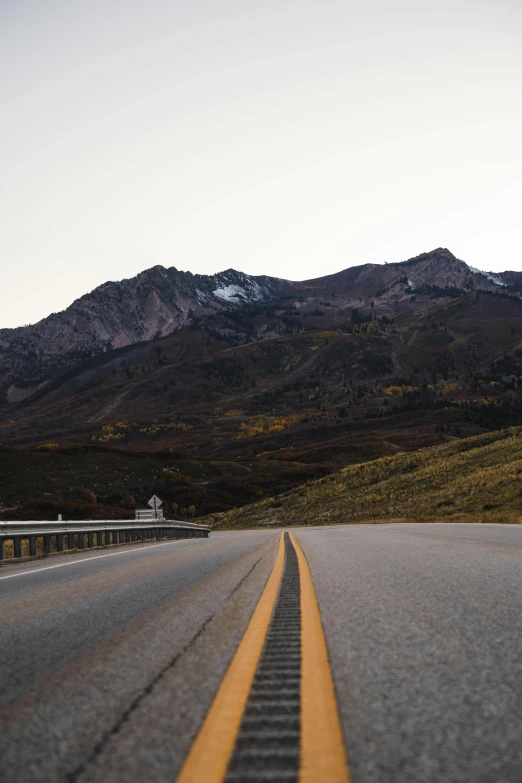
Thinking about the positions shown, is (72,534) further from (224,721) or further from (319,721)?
(319,721)

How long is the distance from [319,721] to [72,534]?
16.5 metres

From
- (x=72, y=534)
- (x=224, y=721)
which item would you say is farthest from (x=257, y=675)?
(x=72, y=534)

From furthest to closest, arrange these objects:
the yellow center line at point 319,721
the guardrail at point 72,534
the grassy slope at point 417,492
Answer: the grassy slope at point 417,492, the guardrail at point 72,534, the yellow center line at point 319,721

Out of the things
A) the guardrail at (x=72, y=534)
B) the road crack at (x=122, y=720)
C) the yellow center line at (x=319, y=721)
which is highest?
the guardrail at (x=72, y=534)

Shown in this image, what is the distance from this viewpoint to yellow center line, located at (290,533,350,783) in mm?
2168

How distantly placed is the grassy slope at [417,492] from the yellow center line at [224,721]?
23.1 metres

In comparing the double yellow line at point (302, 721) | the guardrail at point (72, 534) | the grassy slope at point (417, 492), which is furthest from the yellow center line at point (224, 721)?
the grassy slope at point (417, 492)

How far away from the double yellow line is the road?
1.1 inches

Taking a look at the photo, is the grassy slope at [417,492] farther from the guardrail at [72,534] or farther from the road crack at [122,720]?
the road crack at [122,720]

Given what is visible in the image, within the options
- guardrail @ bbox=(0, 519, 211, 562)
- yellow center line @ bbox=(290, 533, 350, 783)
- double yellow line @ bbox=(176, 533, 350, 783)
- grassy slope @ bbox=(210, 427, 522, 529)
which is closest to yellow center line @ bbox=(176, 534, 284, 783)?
double yellow line @ bbox=(176, 533, 350, 783)

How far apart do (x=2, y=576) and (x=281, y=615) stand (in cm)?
652

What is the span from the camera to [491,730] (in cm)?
258

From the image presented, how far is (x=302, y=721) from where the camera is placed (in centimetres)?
266

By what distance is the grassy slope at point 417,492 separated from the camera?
1442 inches
